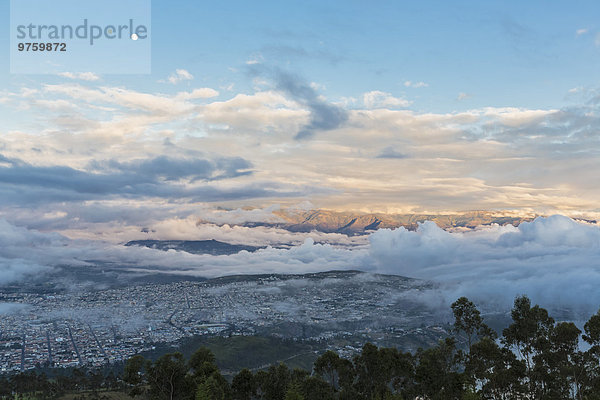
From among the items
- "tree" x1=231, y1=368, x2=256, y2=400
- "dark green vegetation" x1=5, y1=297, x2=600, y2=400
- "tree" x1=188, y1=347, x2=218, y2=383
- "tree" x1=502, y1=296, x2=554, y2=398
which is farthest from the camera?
"tree" x1=231, y1=368, x2=256, y2=400

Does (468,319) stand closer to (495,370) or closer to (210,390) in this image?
(495,370)

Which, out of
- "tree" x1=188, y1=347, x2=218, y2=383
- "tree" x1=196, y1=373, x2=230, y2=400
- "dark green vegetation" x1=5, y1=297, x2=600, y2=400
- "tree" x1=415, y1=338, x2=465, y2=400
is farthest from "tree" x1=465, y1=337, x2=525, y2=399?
"tree" x1=188, y1=347, x2=218, y2=383

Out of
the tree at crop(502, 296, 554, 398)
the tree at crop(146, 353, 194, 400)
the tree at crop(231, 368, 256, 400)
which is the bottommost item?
the tree at crop(231, 368, 256, 400)

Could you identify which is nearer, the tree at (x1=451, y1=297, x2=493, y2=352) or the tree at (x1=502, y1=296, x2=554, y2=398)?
the tree at (x1=502, y1=296, x2=554, y2=398)

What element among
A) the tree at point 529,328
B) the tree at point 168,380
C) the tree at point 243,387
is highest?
the tree at point 529,328

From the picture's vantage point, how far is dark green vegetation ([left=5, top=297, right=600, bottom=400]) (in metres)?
58.6

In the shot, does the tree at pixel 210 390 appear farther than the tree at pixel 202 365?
No

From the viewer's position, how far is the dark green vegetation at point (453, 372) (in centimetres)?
5856

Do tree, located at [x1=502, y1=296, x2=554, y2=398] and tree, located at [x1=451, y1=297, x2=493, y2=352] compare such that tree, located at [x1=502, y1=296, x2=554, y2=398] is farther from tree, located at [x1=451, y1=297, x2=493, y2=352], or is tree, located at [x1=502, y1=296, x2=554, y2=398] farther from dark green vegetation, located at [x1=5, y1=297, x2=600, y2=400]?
tree, located at [x1=451, y1=297, x2=493, y2=352]

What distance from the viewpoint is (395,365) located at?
70.0m

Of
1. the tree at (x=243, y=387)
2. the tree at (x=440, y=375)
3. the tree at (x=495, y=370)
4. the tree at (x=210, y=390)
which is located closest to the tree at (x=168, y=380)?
the tree at (x=210, y=390)

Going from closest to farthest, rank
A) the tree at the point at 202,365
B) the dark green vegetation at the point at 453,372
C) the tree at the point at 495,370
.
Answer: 1. the dark green vegetation at the point at 453,372
2. the tree at the point at 495,370
3. the tree at the point at 202,365

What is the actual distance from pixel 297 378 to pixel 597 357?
1843 inches

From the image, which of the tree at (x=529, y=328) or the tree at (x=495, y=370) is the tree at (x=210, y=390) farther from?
the tree at (x=529, y=328)
